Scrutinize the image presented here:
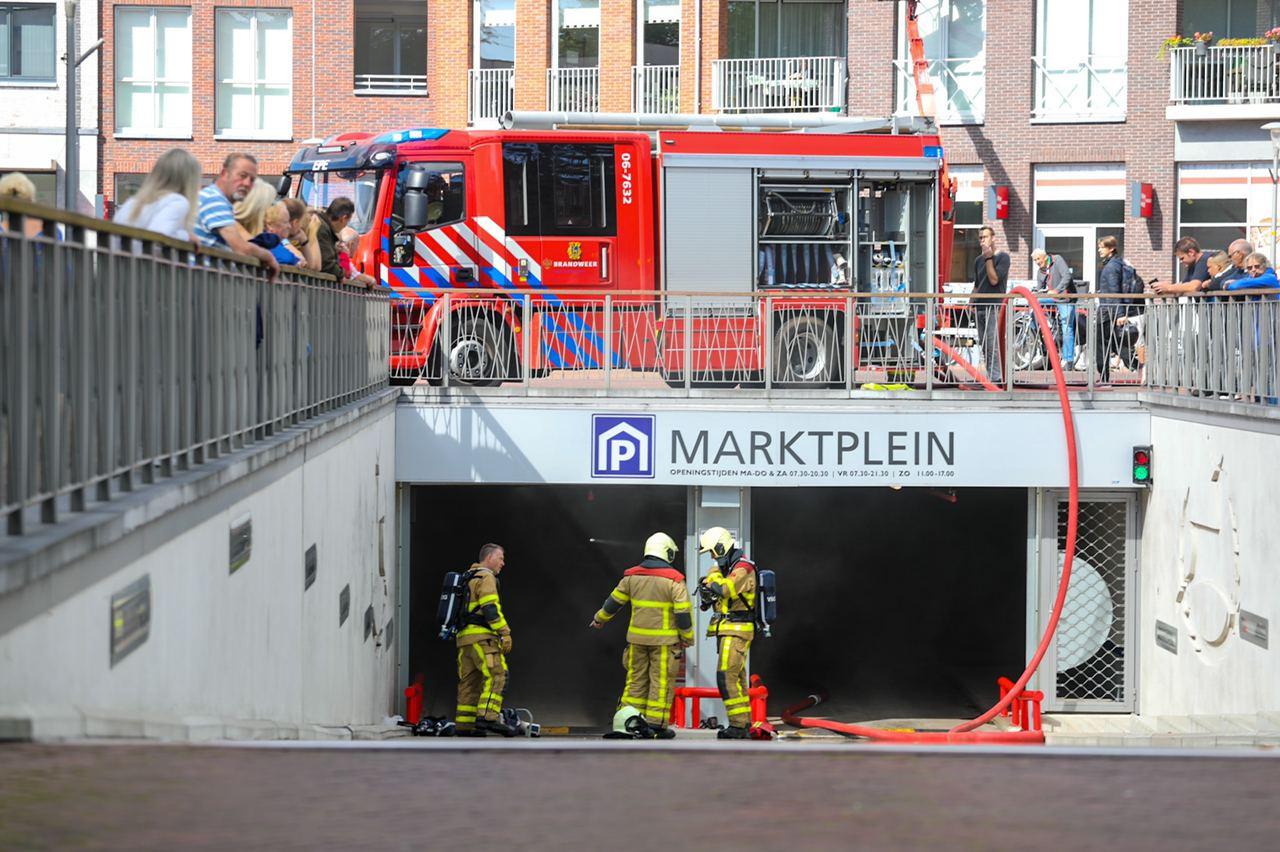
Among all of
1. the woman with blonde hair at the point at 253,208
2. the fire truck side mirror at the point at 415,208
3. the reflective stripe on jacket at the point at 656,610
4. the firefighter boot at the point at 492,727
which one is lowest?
the firefighter boot at the point at 492,727

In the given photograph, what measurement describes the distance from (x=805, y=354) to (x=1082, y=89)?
49.0 ft

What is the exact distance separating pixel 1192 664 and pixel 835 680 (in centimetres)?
578

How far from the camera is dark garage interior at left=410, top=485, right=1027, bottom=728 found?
21.2m

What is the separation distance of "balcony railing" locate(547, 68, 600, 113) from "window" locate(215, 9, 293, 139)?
4840 mm

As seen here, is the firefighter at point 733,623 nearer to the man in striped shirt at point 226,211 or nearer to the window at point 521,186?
the window at point 521,186

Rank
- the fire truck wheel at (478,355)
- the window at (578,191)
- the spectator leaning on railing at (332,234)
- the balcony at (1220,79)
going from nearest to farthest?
1. the spectator leaning on railing at (332,234)
2. the fire truck wheel at (478,355)
3. the window at (578,191)
4. the balcony at (1220,79)

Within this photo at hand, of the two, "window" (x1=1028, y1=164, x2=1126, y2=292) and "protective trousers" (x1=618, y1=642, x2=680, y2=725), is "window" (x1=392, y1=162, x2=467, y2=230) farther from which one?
"window" (x1=1028, y1=164, x2=1126, y2=292)

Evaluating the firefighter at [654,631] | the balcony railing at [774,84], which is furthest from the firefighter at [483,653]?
the balcony railing at [774,84]

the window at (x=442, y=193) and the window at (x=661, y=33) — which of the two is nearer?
the window at (x=442, y=193)

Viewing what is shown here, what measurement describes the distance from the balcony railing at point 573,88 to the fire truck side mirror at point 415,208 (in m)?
13.5

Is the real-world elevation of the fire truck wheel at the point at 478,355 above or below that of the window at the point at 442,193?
below

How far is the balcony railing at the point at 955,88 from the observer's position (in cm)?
3064

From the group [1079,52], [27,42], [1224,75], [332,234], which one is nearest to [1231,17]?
[1224,75]

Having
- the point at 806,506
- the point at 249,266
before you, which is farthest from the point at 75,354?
the point at 806,506
